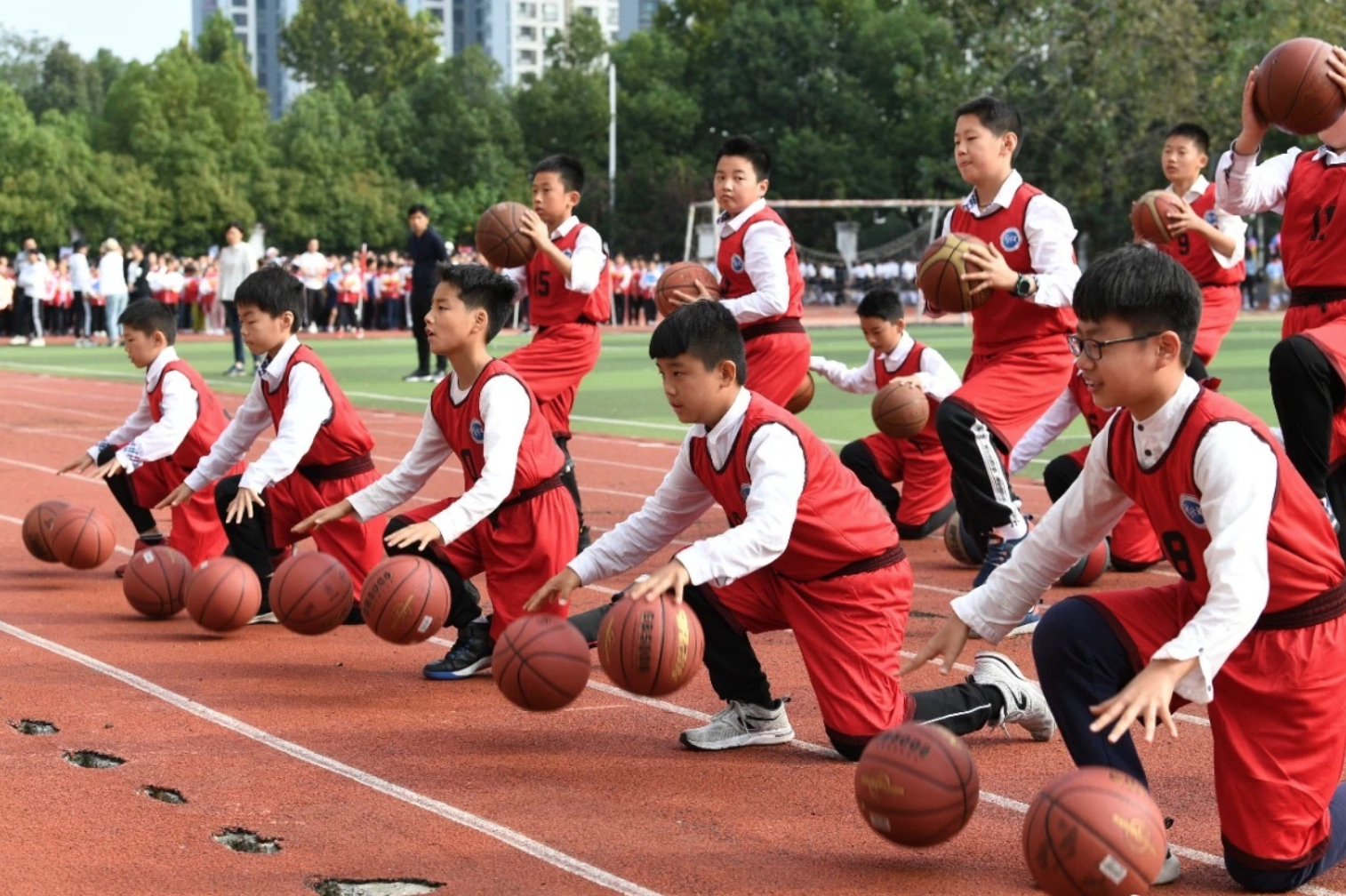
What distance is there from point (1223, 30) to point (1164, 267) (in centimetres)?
4645

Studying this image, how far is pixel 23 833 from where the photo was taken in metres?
4.72

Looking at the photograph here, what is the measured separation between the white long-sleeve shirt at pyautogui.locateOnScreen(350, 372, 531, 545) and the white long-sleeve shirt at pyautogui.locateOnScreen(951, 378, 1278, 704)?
2.32 m

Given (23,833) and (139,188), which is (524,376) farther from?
(139,188)

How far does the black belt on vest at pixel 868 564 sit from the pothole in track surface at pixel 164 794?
76.7 inches

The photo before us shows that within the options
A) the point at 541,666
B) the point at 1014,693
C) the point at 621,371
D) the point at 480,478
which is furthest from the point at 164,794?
the point at 621,371

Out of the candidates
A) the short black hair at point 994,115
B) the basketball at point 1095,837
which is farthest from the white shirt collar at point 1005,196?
the basketball at point 1095,837

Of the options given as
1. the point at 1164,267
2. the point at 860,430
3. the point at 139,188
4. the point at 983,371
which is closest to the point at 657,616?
the point at 1164,267

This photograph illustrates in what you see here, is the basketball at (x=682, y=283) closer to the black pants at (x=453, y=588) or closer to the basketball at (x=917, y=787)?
the black pants at (x=453, y=588)

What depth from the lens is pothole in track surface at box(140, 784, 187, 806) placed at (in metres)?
5.05

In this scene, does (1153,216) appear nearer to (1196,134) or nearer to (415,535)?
(1196,134)

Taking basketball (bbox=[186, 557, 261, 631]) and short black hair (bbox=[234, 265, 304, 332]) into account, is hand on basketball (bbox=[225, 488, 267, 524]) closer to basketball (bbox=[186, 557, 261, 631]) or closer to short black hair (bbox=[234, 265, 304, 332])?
basketball (bbox=[186, 557, 261, 631])

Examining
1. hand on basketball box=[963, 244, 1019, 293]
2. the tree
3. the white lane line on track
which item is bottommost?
the white lane line on track

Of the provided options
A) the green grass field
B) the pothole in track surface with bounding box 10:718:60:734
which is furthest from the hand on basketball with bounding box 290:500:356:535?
the green grass field

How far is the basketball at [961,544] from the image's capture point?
8977 mm
